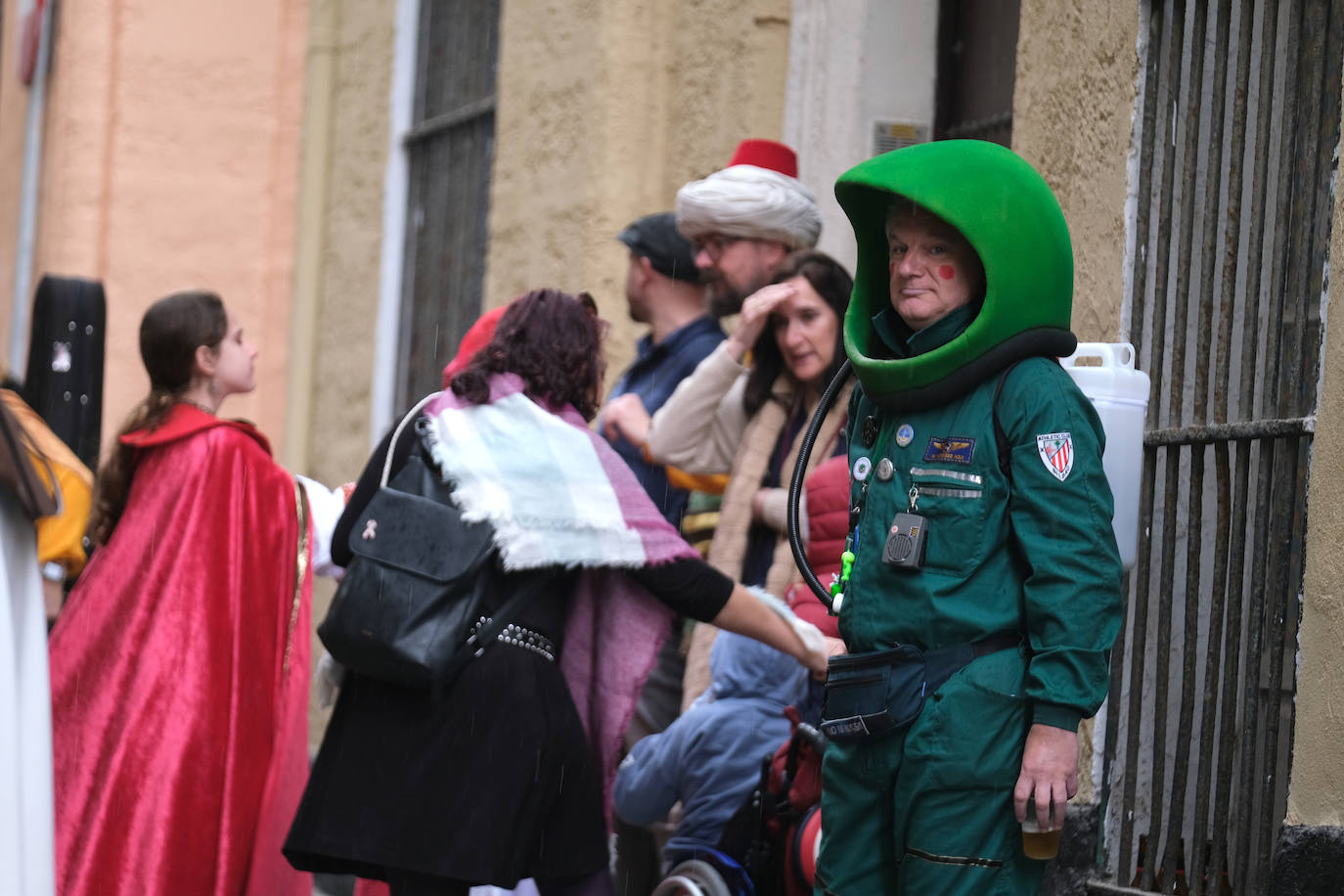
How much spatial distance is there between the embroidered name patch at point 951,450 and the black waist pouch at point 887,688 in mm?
320

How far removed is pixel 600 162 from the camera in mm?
7836

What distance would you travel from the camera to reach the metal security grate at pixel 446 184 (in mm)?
9805

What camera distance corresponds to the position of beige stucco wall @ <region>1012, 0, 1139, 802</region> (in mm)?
5086

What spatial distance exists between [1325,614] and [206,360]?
333 cm

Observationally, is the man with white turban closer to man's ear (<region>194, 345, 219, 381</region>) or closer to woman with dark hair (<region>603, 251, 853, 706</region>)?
woman with dark hair (<region>603, 251, 853, 706</region>)

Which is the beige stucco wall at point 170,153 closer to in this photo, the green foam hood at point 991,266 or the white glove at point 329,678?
the white glove at point 329,678

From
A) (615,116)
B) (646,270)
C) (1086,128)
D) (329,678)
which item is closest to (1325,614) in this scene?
(1086,128)

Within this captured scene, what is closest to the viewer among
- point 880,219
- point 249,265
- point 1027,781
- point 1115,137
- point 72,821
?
point 1027,781

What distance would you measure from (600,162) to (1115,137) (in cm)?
308

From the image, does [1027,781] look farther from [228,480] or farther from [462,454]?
[228,480]

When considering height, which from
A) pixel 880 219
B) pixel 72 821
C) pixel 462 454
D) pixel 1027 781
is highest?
pixel 880 219

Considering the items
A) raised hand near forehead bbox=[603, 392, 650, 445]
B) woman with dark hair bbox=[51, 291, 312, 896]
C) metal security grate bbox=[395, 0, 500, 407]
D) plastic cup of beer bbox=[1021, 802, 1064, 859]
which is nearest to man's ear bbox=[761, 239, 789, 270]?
raised hand near forehead bbox=[603, 392, 650, 445]

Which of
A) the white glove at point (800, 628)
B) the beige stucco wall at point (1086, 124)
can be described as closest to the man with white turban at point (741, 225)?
the beige stucco wall at point (1086, 124)

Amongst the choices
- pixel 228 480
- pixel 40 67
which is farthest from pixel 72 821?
pixel 40 67
